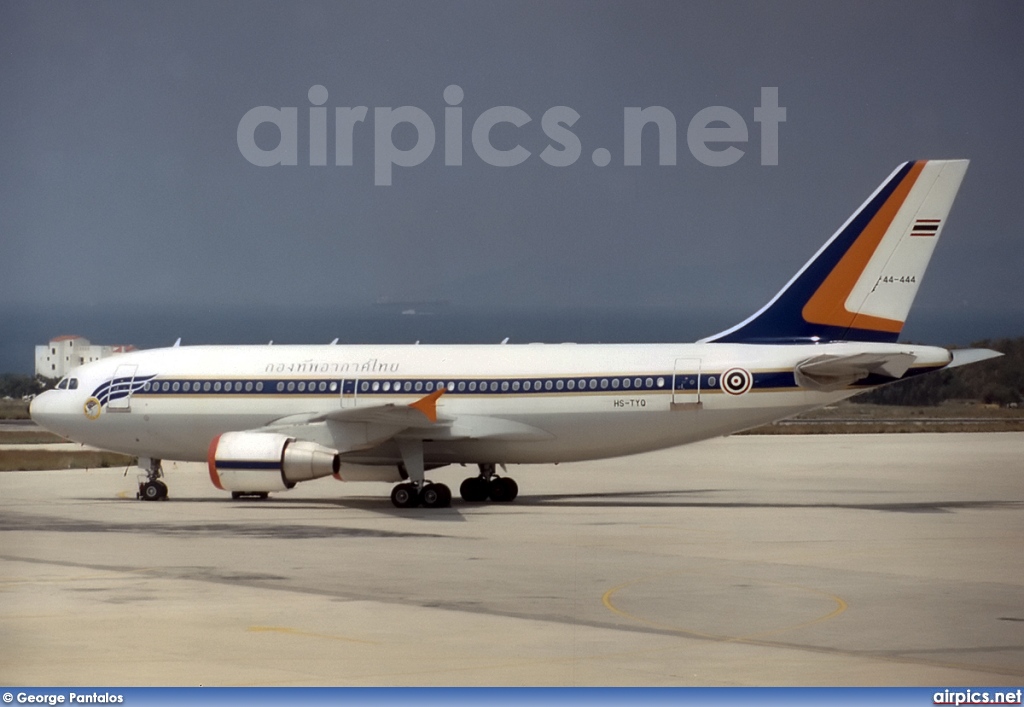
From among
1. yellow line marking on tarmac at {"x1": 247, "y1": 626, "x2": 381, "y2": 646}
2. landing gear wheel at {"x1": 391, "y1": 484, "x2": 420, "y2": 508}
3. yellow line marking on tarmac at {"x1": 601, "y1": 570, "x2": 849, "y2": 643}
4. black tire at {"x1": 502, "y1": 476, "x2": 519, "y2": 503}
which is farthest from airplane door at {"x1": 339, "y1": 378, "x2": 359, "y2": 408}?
yellow line marking on tarmac at {"x1": 247, "y1": 626, "x2": 381, "y2": 646}

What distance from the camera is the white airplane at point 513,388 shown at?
30.0 meters

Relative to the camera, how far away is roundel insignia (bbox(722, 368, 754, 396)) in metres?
30.5

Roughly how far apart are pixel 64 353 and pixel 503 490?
26.5 m

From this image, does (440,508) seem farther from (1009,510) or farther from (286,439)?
(1009,510)

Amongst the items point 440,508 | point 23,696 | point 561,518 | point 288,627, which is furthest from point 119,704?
point 440,508

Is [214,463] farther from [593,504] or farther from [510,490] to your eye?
[593,504]

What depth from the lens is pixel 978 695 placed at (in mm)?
12023

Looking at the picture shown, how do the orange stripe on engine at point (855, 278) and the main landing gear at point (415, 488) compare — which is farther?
the main landing gear at point (415, 488)

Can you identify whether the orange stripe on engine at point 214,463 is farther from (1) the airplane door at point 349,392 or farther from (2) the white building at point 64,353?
(2) the white building at point 64,353

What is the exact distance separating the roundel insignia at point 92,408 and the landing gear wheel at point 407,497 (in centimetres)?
775

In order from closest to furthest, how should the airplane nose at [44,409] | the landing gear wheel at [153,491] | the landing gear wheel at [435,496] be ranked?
the landing gear wheel at [435,496], the landing gear wheel at [153,491], the airplane nose at [44,409]

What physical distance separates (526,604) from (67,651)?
542 cm

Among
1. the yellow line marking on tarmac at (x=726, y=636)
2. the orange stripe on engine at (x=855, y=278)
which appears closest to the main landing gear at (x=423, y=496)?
the orange stripe on engine at (x=855, y=278)

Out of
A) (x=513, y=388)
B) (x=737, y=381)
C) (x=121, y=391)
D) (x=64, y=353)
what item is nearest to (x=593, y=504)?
(x=513, y=388)
